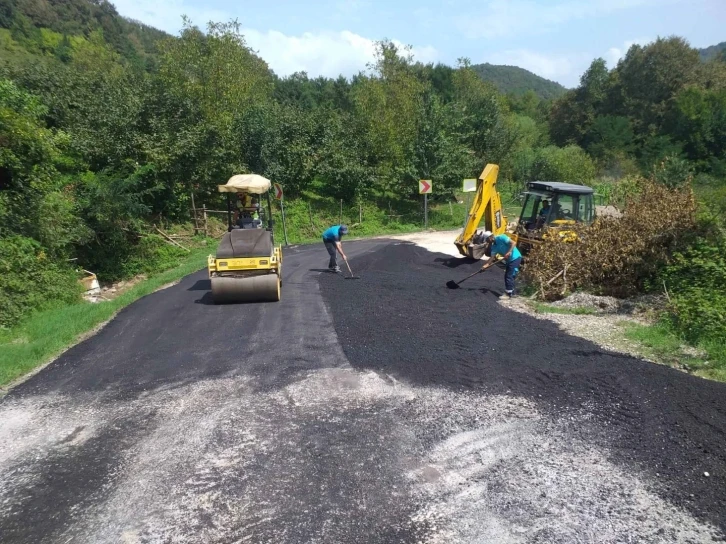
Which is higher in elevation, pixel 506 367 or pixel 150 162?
pixel 150 162

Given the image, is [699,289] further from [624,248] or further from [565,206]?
[565,206]

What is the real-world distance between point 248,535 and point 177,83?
1110 inches

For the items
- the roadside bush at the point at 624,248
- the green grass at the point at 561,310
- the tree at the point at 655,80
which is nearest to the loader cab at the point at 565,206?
the roadside bush at the point at 624,248

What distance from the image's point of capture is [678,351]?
7.38 m

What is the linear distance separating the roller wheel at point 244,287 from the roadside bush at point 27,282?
13.7 ft

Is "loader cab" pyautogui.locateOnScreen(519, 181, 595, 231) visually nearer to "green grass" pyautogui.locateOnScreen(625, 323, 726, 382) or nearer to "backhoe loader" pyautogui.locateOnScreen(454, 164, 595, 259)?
"backhoe loader" pyautogui.locateOnScreen(454, 164, 595, 259)

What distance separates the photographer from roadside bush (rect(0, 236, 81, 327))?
11.4m

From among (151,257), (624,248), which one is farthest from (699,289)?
(151,257)

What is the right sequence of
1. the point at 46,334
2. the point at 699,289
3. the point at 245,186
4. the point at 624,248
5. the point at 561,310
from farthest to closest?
the point at 245,186 → the point at 624,248 → the point at 561,310 → the point at 46,334 → the point at 699,289

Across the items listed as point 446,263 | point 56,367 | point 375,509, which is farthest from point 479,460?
point 446,263

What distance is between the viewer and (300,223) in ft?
89.7

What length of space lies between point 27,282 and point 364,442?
10712 millimetres

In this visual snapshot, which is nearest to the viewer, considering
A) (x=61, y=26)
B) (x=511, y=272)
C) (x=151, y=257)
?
(x=511, y=272)

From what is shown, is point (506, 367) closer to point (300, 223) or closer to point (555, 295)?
point (555, 295)
